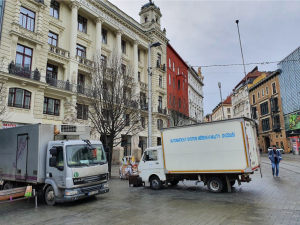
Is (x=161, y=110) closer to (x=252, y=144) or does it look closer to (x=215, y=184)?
(x=252, y=144)

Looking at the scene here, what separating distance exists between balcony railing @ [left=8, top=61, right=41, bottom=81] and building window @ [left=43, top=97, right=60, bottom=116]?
2601mm

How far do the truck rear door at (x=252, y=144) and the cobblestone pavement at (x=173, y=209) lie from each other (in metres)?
1.26

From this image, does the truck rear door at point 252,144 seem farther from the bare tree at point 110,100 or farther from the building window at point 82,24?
the building window at point 82,24

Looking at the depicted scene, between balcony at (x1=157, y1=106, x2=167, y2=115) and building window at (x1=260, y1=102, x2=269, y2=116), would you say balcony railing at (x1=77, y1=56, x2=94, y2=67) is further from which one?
building window at (x1=260, y1=102, x2=269, y2=116)

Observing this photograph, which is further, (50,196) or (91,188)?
(91,188)

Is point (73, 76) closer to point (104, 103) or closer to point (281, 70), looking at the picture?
point (104, 103)

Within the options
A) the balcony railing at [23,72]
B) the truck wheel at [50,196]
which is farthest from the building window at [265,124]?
the truck wheel at [50,196]

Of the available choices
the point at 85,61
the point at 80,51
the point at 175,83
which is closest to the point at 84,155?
the point at 85,61

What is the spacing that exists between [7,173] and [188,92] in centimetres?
4617

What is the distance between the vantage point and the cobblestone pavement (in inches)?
248

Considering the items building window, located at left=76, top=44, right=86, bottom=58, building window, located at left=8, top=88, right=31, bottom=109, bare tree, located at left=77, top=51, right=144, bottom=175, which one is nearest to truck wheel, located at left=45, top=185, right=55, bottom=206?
bare tree, located at left=77, top=51, right=144, bottom=175

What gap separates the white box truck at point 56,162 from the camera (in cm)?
828

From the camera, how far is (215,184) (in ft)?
33.6

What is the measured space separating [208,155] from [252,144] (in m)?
2.15
